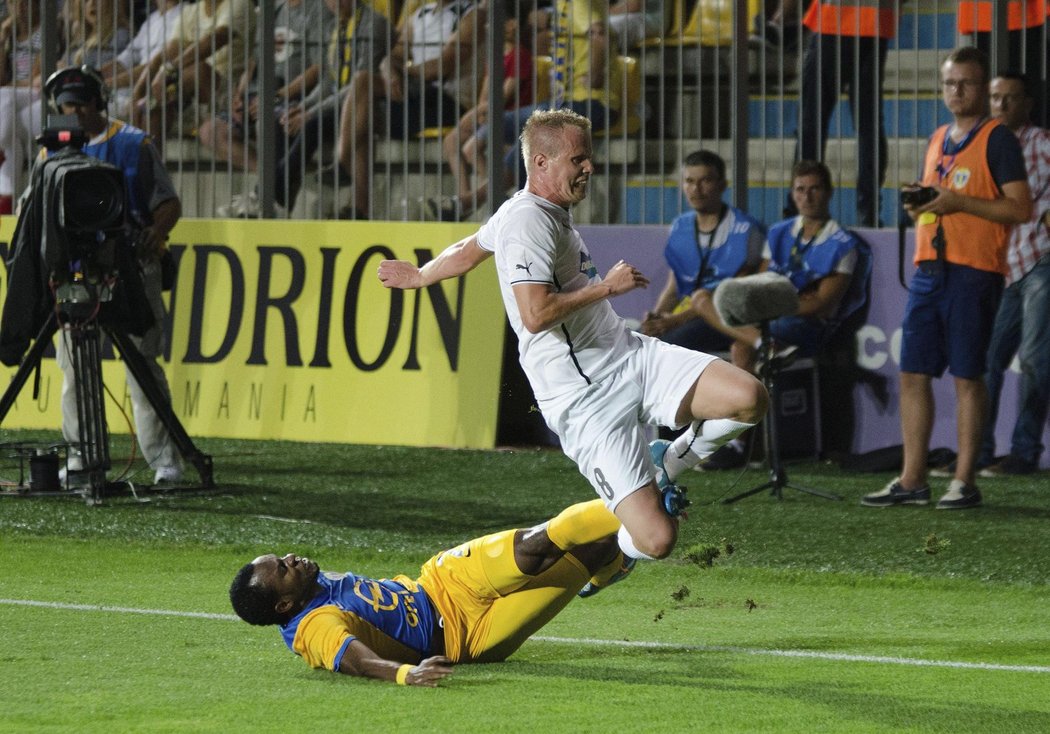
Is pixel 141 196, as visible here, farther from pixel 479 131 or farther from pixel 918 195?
pixel 918 195

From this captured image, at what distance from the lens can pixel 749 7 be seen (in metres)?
12.7

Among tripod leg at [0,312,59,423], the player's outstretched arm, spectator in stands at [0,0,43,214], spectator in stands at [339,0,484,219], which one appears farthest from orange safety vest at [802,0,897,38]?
the player's outstretched arm

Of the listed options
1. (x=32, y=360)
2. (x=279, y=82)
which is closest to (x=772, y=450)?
(x=32, y=360)

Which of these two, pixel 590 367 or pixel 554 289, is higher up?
pixel 554 289

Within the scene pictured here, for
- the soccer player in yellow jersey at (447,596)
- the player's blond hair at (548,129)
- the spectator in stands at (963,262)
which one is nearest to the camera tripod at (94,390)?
the spectator in stands at (963,262)

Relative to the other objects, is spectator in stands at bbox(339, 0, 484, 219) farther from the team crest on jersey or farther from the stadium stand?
the team crest on jersey

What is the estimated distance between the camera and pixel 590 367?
6.34m

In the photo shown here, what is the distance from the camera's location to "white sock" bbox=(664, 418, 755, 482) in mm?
6369

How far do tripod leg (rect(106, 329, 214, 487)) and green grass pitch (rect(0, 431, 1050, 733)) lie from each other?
0.54ft

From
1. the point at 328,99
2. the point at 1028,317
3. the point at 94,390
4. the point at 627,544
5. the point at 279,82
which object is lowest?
the point at 627,544

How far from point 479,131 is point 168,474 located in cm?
383

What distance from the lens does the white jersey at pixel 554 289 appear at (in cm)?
616

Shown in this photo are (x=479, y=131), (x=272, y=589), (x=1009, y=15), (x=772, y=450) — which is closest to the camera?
(x=272, y=589)

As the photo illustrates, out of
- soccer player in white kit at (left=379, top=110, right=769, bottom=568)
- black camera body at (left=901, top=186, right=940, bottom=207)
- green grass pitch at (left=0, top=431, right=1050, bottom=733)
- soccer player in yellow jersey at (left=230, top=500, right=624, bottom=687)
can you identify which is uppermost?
black camera body at (left=901, top=186, right=940, bottom=207)
